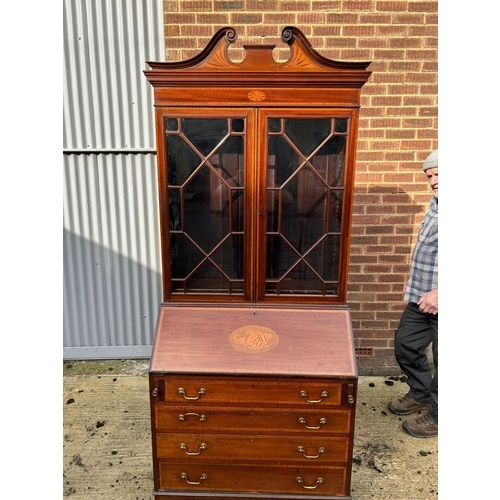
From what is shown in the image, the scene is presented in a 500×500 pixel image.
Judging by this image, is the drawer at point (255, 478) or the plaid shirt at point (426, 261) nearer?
the drawer at point (255, 478)

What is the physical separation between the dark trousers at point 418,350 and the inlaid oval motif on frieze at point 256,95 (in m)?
1.57

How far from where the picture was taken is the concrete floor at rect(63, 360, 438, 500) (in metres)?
2.27

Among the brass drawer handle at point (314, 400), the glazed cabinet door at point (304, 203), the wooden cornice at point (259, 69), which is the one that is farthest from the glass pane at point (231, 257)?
the wooden cornice at point (259, 69)

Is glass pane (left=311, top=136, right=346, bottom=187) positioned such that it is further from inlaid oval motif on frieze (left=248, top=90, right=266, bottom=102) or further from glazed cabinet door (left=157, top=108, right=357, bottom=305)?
inlaid oval motif on frieze (left=248, top=90, right=266, bottom=102)

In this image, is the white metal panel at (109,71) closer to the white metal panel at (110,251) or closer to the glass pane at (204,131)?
the white metal panel at (110,251)

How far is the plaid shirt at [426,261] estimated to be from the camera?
239cm

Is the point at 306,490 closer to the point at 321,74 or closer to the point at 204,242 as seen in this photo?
the point at 204,242

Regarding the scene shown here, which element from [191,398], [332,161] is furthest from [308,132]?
[191,398]

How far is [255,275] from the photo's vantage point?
2.13 metres

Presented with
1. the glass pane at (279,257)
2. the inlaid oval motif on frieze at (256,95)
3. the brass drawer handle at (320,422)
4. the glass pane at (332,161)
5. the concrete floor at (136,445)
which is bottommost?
the concrete floor at (136,445)

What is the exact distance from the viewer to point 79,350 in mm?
3396

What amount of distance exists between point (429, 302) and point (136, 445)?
1910 mm

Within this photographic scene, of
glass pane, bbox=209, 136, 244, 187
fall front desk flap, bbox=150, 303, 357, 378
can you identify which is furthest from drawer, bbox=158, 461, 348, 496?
glass pane, bbox=209, 136, 244, 187

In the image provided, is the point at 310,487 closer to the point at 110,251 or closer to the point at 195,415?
the point at 195,415
